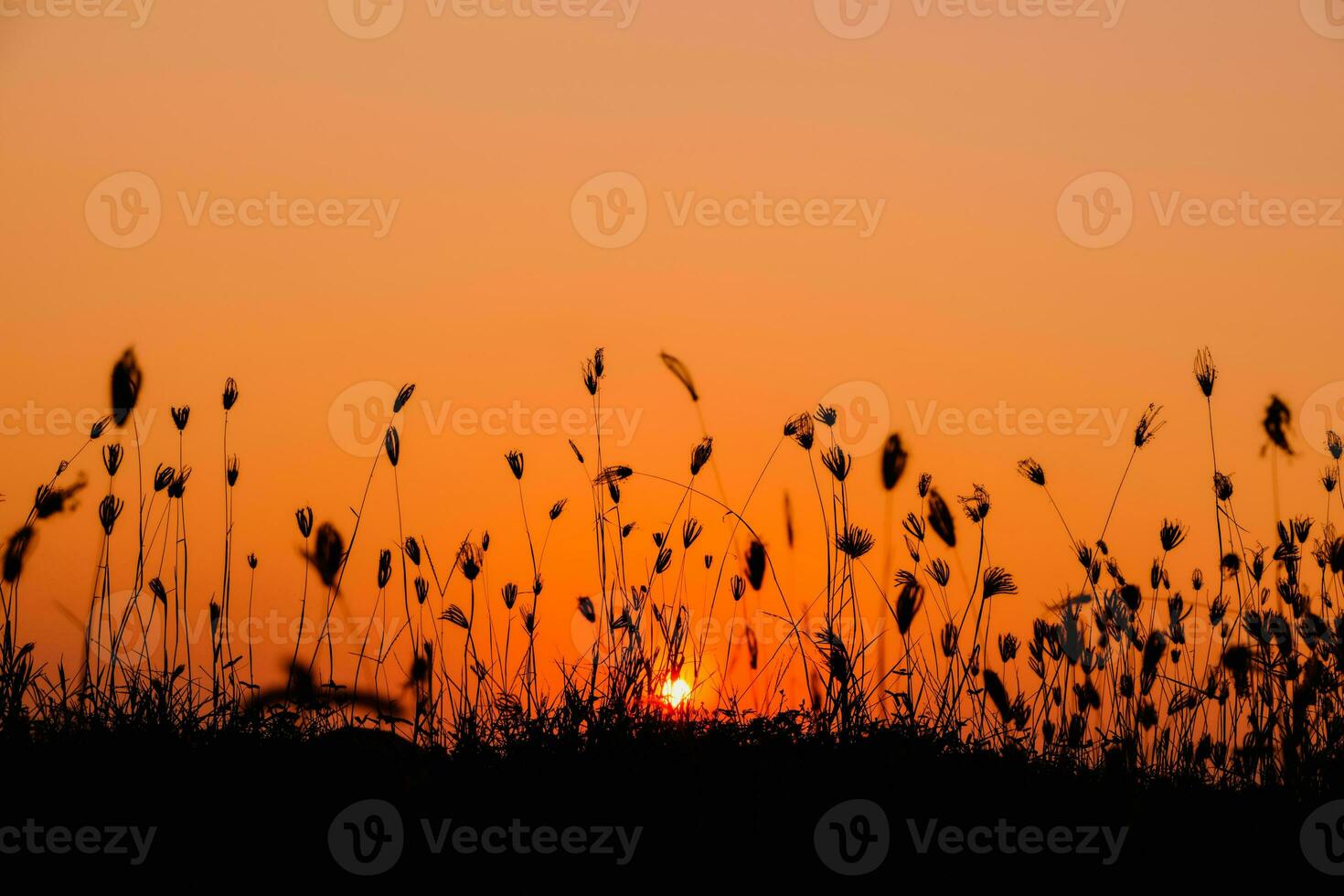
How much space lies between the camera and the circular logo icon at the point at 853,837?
3.12m

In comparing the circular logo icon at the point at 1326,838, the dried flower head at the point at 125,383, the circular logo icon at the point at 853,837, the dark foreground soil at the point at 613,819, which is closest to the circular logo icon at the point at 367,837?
the dark foreground soil at the point at 613,819

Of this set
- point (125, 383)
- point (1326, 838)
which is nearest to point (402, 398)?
point (125, 383)

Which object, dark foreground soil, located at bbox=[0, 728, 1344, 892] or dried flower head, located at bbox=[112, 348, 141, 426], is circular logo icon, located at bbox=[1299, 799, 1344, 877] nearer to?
dark foreground soil, located at bbox=[0, 728, 1344, 892]

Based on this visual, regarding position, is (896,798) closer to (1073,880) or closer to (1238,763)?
(1073,880)

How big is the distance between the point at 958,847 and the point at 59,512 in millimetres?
3163

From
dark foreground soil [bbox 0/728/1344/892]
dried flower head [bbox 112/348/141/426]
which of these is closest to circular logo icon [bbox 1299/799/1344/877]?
dark foreground soil [bbox 0/728/1344/892]

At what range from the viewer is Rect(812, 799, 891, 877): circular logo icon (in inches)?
123

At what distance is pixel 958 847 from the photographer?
10.7 feet

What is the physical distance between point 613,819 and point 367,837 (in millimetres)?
A: 642

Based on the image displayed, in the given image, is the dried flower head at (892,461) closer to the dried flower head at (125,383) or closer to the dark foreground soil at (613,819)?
the dark foreground soil at (613,819)

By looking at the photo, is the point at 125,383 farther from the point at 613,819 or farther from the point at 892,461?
the point at 892,461

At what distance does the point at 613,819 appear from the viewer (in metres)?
3.34

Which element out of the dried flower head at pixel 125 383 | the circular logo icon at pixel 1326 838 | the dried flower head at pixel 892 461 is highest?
the dried flower head at pixel 125 383

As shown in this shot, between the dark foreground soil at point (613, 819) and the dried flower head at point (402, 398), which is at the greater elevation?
the dried flower head at point (402, 398)
